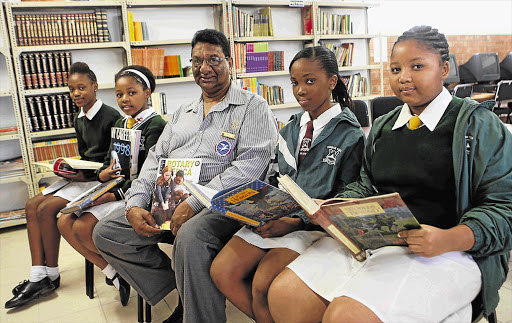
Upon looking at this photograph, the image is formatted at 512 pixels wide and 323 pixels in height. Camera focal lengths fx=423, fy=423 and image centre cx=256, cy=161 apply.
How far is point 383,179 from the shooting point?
130cm

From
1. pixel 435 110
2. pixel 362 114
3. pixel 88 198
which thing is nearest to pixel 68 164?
pixel 88 198

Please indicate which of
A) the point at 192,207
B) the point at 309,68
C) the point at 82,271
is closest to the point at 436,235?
the point at 309,68

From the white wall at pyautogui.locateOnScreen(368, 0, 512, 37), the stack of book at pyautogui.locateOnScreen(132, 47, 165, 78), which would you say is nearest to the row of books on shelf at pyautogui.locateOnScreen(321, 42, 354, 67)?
the white wall at pyautogui.locateOnScreen(368, 0, 512, 37)

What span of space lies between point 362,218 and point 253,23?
163 inches

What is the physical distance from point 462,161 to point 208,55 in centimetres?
122

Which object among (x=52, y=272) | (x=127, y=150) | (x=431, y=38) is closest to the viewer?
(x=431, y=38)

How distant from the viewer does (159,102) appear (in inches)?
175

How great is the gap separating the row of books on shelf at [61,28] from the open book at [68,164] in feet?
6.81

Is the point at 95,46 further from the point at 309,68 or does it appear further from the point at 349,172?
the point at 349,172

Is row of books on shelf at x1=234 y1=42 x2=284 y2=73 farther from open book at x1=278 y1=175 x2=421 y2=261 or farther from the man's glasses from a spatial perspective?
open book at x1=278 y1=175 x2=421 y2=261

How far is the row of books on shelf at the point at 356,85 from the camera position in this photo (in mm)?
5410

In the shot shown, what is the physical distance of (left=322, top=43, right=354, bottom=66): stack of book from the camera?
5309mm

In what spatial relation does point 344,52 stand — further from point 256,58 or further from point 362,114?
point 362,114

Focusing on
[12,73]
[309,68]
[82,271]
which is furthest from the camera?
[12,73]
